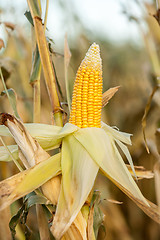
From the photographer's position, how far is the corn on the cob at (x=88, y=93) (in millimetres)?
802

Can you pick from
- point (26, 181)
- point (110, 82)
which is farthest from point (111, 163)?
point (110, 82)

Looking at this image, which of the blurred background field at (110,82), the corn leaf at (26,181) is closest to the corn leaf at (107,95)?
the corn leaf at (26,181)

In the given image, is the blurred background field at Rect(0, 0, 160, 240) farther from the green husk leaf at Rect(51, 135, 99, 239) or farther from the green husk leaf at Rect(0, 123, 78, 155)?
the green husk leaf at Rect(51, 135, 99, 239)

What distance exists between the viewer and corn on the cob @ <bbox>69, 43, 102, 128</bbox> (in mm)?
802

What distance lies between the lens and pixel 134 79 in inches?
109

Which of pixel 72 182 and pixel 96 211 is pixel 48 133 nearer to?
pixel 72 182

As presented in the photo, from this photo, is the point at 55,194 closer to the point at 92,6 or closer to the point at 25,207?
the point at 25,207

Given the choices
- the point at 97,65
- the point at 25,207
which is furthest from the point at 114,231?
the point at 97,65

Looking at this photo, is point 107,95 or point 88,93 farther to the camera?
point 107,95

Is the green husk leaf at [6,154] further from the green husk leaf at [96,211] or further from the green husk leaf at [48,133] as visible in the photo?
the green husk leaf at [96,211]

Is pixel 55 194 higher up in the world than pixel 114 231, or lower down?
higher up

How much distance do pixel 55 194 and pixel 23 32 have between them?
5.00 feet

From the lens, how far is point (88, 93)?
806mm

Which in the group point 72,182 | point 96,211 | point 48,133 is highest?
point 48,133
